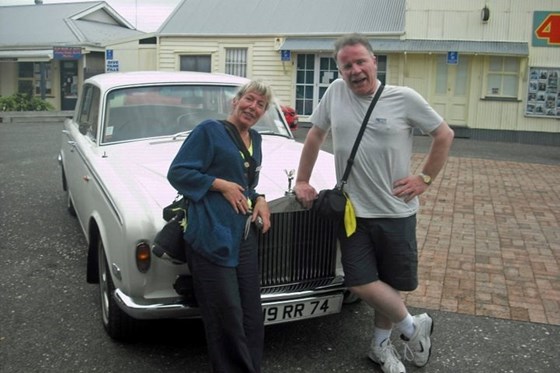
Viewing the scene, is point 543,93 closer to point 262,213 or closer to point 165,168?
point 165,168

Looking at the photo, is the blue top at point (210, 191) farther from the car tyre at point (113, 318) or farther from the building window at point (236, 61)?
the building window at point (236, 61)

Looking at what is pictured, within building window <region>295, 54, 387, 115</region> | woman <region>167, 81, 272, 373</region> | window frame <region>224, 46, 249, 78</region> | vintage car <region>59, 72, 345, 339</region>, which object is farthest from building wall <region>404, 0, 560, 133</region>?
woman <region>167, 81, 272, 373</region>

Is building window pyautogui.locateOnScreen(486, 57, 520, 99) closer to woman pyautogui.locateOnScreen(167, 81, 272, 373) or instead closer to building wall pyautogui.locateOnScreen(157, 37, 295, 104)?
building wall pyautogui.locateOnScreen(157, 37, 295, 104)

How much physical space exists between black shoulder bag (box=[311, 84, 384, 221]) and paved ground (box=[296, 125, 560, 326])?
171cm

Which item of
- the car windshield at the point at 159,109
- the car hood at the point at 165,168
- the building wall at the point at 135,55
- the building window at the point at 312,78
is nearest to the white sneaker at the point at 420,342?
the car hood at the point at 165,168

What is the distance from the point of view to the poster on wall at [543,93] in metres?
18.4

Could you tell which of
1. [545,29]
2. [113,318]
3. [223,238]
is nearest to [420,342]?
[223,238]

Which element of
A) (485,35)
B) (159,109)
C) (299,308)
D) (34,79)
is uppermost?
(485,35)

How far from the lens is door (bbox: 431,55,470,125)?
62.4ft

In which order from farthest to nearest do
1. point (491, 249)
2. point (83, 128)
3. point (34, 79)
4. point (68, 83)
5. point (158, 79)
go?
point (34, 79) → point (68, 83) → point (491, 249) → point (83, 128) → point (158, 79)

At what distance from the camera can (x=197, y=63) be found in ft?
73.8

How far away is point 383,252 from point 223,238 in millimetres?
957

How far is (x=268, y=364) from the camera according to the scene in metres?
3.66

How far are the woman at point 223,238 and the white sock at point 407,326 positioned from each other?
88cm
